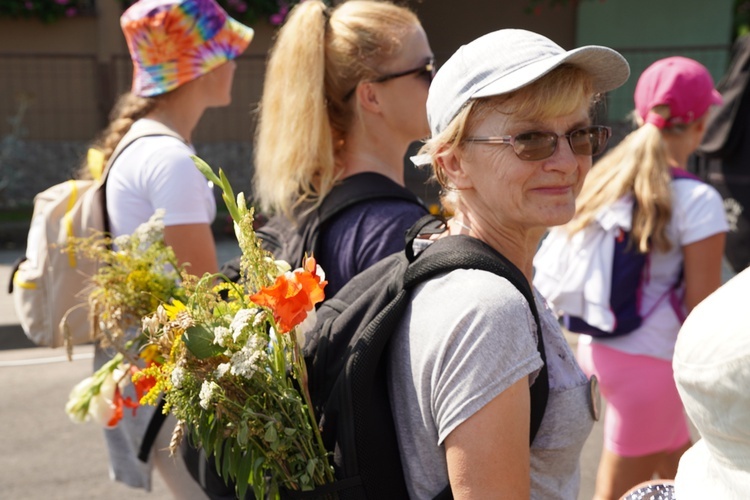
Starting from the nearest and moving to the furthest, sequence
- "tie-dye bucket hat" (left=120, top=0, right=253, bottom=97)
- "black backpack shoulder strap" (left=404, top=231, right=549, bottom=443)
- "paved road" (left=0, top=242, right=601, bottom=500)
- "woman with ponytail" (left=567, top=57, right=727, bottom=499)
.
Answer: "black backpack shoulder strap" (left=404, top=231, right=549, bottom=443) → "tie-dye bucket hat" (left=120, top=0, right=253, bottom=97) → "woman with ponytail" (left=567, top=57, right=727, bottom=499) → "paved road" (left=0, top=242, right=601, bottom=500)

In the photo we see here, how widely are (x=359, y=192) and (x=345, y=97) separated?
0.34m

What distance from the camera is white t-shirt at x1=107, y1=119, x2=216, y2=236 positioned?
98.0 inches

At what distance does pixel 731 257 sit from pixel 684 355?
3374 mm

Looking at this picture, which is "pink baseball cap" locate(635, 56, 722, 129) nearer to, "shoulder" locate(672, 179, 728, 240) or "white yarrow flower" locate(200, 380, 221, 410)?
"shoulder" locate(672, 179, 728, 240)

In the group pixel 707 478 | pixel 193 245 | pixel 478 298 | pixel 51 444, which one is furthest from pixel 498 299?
pixel 51 444

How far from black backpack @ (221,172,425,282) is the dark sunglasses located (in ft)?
2.05

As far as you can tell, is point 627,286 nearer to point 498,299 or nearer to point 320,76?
point 320,76

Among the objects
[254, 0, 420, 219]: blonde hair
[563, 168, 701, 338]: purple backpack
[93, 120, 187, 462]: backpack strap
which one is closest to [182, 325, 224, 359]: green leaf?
[254, 0, 420, 219]: blonde hair

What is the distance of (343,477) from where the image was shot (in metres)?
1.49

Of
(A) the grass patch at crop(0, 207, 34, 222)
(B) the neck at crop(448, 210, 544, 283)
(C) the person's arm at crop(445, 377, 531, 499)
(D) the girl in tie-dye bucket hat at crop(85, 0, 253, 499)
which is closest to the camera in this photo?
(C) the person's arm at crop(445, 377, 531, 499)

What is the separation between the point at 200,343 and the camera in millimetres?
1462

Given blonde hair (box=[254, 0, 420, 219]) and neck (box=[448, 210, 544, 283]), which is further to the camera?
blonde hair (box=[254, 0, 420, 219])

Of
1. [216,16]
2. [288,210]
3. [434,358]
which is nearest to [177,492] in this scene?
[288,210]

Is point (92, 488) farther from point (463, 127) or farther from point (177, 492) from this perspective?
point (463, 127)
